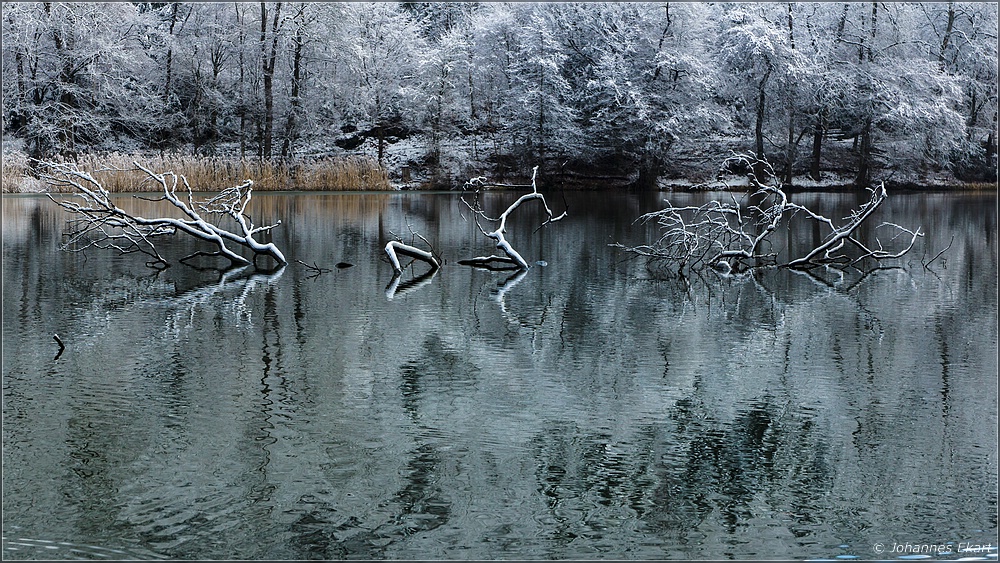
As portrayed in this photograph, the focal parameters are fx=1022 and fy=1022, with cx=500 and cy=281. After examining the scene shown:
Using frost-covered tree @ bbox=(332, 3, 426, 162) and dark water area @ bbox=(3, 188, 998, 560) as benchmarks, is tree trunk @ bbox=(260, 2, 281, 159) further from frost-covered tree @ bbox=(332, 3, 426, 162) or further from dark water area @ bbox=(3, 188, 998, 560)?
dark water area @ bbox=(3, 188, 998, 560)

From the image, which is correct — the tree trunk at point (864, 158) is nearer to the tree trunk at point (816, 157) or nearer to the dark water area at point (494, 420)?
the tree trunk at point (816, 157)

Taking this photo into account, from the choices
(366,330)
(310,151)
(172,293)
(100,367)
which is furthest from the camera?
Answer: (310,151)

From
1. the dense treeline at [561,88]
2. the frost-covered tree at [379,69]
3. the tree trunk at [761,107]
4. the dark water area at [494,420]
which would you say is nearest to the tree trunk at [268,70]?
the dense treeline at [561,88]

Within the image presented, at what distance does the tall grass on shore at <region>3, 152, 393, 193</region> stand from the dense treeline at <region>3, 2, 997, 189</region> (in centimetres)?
294

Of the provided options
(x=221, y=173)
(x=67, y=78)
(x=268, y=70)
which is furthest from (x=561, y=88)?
(x=67, y=78)

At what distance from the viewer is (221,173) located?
3055 cm

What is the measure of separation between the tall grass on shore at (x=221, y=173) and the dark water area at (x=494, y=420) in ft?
54.5

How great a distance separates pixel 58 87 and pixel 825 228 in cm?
2760

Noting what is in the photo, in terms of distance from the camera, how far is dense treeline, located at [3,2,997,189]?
114 feet

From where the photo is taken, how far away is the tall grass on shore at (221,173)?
2819 cm

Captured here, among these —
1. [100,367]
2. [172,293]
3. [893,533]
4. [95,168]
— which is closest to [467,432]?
[893,533]

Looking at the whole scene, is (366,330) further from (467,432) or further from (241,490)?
(241,490)

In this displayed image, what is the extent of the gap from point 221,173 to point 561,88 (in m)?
12.2

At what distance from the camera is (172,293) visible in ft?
39.7
